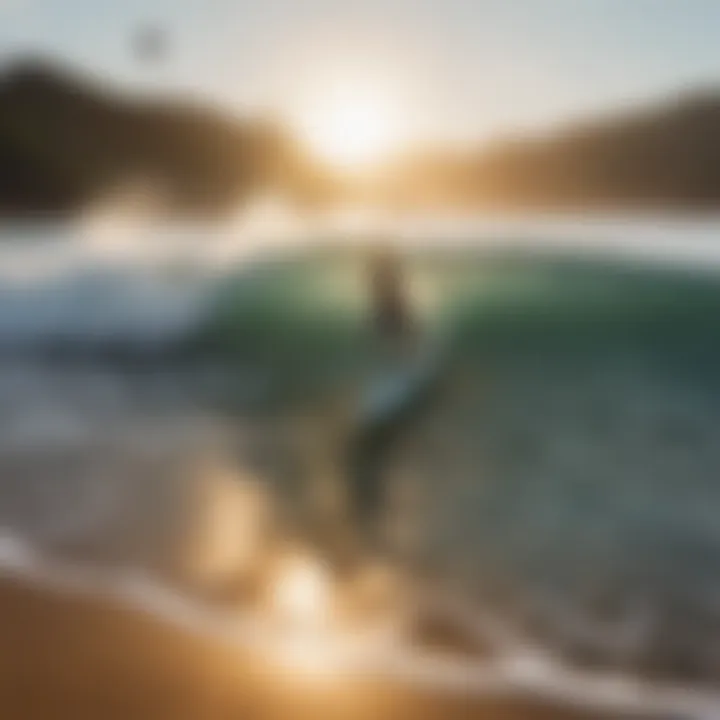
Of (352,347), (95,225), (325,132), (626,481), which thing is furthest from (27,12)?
(626,481)

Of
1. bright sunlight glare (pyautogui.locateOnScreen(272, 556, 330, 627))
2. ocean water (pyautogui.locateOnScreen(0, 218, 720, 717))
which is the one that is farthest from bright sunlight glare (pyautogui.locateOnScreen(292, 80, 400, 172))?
bright sunlight glare (pyautogui.locateOnScreen(272, 556, 330, 627))


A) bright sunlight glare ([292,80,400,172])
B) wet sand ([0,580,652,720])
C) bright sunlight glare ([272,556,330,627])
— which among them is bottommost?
wet sand ([0,580,652,720])

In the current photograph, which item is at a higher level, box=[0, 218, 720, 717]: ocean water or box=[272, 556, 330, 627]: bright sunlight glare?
box=[0, 218, 720, 717]: ocean water

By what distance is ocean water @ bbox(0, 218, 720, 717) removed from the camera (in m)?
0.85

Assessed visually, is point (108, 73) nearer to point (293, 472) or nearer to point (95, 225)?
point (95, 225)

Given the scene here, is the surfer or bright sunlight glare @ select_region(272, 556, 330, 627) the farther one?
the surfer

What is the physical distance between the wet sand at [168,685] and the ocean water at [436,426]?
0.03 metres

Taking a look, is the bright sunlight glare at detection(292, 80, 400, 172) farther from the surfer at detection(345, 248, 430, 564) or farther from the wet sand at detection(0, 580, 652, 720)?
the wet sand at detection(0, 580, 652, 720)

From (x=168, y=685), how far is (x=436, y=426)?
1.02 ft

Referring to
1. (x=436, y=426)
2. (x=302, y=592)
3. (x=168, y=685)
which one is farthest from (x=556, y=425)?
(x=168, y=685)

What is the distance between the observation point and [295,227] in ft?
3.30

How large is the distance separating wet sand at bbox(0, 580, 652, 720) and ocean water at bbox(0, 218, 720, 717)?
0.03 metres

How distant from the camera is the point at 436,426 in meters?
0.98

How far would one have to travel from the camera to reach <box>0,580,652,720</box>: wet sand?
2.53 feet
